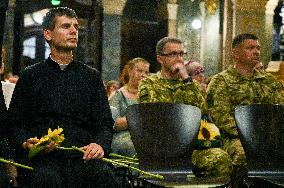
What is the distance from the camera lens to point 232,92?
429 centimetres

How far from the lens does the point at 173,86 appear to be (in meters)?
4.25

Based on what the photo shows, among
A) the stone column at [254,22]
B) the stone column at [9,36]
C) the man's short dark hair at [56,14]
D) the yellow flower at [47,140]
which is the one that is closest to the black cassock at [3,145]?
the yellow flower at [47,140]

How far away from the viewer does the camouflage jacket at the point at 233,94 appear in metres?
4.11

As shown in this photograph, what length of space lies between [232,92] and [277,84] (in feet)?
1.42

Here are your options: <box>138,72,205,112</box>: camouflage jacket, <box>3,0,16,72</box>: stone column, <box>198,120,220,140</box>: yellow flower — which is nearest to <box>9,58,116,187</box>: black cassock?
<box>138,72,205,112</box>: camouflage jacket

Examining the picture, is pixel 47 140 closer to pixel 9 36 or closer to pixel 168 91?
pixel 168 91

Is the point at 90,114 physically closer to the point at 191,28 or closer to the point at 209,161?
the point at 209,161

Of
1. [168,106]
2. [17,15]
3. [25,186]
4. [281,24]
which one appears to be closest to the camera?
[25,186]

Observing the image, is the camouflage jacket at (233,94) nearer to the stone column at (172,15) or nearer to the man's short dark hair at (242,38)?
the man's short dark hair at (242,38)

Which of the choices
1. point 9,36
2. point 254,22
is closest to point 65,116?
point 254,22

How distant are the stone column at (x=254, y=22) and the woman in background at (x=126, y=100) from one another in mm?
6566

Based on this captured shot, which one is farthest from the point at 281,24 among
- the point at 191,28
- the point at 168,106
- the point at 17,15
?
the point at 168,106

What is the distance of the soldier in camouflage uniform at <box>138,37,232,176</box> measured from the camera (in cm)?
404

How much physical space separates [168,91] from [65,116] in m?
1.20
